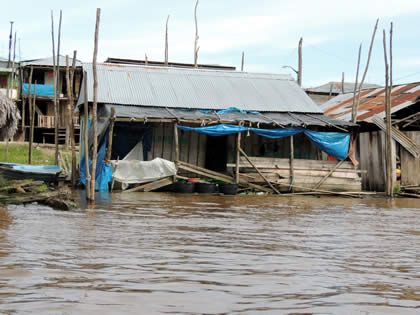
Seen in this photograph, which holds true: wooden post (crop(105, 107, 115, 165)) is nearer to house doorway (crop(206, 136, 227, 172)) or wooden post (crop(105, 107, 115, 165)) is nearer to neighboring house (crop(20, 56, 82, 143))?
house doorway (crop(206, 136, 227, 172))

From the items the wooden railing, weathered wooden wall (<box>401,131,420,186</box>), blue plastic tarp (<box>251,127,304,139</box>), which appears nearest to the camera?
blue plastic tarp (<box>251,127,304,139</box>)

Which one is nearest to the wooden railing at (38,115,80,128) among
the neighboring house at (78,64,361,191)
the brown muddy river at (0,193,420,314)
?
the neighboring house at (78,64,361,191)

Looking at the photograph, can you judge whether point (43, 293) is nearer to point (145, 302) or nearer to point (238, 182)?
point (145, 302)

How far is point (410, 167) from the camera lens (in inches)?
740

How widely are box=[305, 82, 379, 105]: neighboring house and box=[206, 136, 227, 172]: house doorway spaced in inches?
713

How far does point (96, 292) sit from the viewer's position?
4.73m

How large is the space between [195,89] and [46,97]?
16.8 m

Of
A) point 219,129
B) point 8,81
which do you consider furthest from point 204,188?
point 8,81

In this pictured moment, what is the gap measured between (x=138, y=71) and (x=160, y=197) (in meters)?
6.86

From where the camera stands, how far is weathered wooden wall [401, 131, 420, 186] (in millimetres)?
18688

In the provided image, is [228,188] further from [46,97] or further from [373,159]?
[46,97]

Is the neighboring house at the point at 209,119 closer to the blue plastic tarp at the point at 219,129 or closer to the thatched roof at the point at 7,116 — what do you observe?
the blue plastic tarp at the point at 219,129

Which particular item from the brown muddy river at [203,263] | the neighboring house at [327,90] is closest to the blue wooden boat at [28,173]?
the brown muddy river at [203,263]

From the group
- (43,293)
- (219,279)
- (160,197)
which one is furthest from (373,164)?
(43,293)
